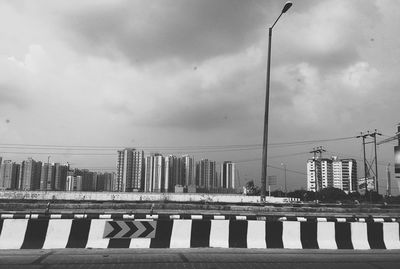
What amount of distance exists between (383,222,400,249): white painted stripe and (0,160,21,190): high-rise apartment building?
458 ft

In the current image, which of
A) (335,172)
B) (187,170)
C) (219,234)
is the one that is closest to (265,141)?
(219,234)

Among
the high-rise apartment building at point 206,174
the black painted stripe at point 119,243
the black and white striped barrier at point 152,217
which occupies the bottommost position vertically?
the black painted stripe at point 119,243

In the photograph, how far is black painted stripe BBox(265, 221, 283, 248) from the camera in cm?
942

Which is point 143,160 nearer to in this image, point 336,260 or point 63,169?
point 63,169

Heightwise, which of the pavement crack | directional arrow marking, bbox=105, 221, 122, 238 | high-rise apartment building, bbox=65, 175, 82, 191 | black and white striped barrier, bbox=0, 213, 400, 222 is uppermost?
high-rise apartment building, bbox=65, 175, 82, 191

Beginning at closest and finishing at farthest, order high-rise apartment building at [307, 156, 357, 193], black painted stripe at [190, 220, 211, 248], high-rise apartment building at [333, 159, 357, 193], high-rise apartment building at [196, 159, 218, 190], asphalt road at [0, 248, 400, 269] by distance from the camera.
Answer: asphalt road at [0, 248, 400, 269], black painted stripe at [190, 220, 211, 248], high-rise apartment building at [196, 159, 218, 190], high-rise apartment building at [307, 156, 357, 193], high-rise apartment building at [333, 159, 357, 193]

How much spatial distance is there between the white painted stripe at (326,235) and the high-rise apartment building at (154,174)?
124 m

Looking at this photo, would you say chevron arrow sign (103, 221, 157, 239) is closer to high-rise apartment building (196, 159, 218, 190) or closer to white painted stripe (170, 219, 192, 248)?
white painted stripe (170, 219, 192, 248)

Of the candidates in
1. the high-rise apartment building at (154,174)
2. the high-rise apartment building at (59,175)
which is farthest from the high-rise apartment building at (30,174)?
the high-rise apartment building at (154,174)

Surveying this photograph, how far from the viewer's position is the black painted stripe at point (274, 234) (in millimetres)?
9422

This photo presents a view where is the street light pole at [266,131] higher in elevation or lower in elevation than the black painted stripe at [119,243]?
higher

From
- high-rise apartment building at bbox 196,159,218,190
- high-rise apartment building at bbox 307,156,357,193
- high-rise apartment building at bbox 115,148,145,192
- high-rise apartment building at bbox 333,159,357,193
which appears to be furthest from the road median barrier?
high-rise apartment building at bbox 333,159,357,193

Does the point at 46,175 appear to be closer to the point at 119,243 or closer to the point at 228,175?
the point at 228,175

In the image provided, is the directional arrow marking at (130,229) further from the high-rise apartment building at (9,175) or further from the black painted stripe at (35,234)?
the high-rise apartment building at (9,175)
